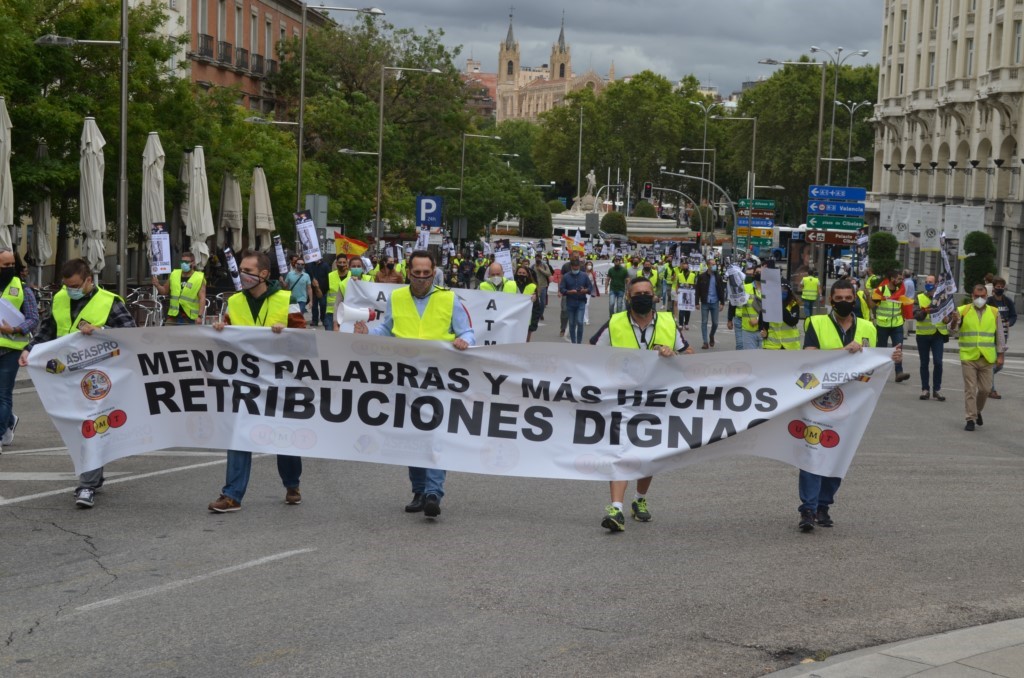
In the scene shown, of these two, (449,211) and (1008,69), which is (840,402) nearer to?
(1008,69)

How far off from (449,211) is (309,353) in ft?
258

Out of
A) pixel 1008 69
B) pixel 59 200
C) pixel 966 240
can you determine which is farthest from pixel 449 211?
pixel 59 200

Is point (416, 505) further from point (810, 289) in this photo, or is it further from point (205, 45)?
point (205, 45)

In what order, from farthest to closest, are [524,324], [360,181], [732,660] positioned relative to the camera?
[360,181], [524,324], [732,660]

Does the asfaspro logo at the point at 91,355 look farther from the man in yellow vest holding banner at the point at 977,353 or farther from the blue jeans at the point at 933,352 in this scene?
the blue jeans at the point at 933,352

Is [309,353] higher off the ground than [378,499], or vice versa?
[309,353]

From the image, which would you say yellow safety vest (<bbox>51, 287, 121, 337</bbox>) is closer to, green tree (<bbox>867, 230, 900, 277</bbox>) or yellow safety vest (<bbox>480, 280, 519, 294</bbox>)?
yellow safety vest (<bbox>480, 280, 519, 294</bbox>)

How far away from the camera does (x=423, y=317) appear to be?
1085 centimetres

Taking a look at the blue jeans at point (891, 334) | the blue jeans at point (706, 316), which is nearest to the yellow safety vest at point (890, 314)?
the blue jeans at point (891, 334)

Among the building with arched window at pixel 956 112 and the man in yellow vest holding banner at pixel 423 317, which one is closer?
the man in yellow vest holding banner at pixel 423 317

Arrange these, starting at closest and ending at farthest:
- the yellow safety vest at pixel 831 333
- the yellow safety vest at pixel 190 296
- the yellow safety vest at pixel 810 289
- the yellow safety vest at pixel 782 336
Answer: the yellow safety vest at pixel 831 333 → the yellow safety vest at pixel 782 336 → the yellow safety vest at pixel 190 296 → the yellow safety vest at pixel 810 289

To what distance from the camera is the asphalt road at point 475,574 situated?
7.23 meters

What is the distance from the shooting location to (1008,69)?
210 feet

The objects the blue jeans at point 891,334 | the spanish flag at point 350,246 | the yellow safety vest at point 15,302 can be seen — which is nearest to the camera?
the yellow safety vest at point 15,302
